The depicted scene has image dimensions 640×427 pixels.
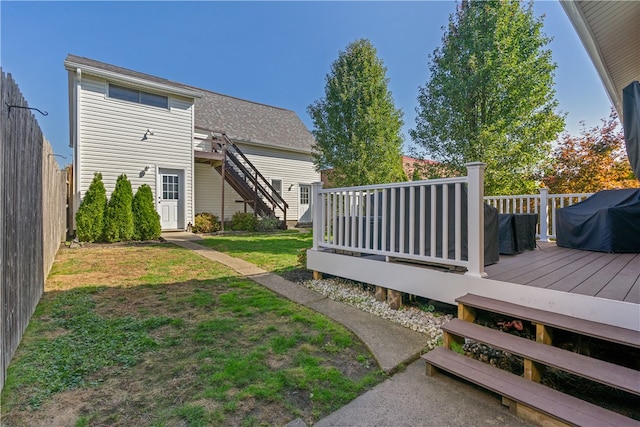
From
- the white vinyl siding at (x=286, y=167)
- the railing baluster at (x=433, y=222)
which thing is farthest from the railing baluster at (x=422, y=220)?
the white vinyl siding at (x=286, y=167)

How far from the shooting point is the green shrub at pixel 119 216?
8297 mm

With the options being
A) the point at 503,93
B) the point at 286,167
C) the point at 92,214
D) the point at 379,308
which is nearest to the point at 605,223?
the point at 379,308

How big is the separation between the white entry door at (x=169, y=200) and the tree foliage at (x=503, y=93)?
30.6ft

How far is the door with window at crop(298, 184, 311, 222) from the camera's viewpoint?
15.3m

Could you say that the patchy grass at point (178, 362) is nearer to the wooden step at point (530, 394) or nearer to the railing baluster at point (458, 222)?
the wooden step at point (530, 394)

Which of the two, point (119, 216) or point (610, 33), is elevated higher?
point (610, 33)

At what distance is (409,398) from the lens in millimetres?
1903

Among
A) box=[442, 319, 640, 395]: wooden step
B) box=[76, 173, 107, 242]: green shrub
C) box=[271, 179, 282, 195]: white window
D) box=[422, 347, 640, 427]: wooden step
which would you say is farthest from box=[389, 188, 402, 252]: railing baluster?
box=[271, 179, 282, 195]: white window

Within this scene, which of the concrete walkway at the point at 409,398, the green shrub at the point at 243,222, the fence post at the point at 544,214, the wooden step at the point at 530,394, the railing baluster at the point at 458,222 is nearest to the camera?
the wooden step at the point at 530,394

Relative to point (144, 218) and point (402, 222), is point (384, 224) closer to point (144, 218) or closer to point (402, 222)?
point (402, 222)

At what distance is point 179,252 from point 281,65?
10.00 metres

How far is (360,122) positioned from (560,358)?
32.0ft

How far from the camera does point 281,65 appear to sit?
13375mm

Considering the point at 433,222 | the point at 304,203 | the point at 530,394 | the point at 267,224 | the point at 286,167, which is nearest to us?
the point at 530,394
